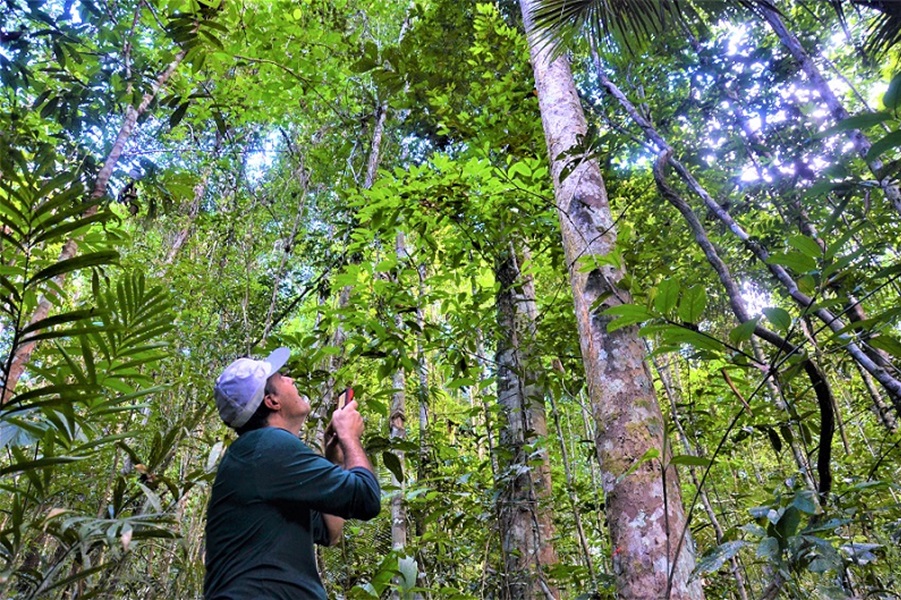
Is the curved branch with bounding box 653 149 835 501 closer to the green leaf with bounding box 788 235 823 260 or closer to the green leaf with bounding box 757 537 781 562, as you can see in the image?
the green leaf with bounding box 788 235 823 260

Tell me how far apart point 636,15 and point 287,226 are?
14.4 ft

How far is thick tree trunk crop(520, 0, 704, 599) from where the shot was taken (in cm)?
163

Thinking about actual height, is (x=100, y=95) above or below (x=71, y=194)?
above

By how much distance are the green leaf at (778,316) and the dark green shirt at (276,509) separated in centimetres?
109

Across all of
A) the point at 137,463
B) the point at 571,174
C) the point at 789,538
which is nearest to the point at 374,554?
the point at 137,463

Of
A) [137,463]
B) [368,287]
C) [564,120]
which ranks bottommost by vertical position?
[137,463]

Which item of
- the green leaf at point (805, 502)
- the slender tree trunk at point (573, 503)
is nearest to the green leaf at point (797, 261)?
the green leaf at point (805, 502)

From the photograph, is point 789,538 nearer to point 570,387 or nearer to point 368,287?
point 570,387

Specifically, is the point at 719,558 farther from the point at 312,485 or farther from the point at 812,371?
the point at 312,485

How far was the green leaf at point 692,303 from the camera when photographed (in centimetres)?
123

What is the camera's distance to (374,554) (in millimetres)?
4922

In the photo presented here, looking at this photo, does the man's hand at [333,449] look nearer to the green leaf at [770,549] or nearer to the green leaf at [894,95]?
the green leaf at [770,549]

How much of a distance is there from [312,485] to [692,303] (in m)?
1.10

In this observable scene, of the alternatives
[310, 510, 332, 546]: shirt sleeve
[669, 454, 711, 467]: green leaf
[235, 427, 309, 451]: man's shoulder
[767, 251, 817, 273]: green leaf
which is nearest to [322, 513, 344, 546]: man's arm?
[310, 510, 332, 546]: shirt sleeve
